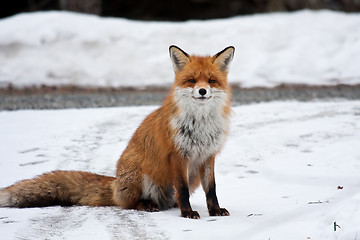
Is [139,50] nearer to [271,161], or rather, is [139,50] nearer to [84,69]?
[84,69]

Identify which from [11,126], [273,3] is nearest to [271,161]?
[11,126]

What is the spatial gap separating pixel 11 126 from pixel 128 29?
583 centimetres

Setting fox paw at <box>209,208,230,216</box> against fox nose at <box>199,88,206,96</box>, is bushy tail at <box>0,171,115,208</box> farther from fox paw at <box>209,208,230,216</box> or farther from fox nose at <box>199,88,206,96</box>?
fox nose at <box>199,88,206,96</box>

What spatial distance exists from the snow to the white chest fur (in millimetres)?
6532

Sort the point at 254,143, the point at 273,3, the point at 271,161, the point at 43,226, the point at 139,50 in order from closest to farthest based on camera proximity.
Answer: the point at 43,226
the point at 271,161
the point at 254,143
the point at 139,50
the point at 273,3

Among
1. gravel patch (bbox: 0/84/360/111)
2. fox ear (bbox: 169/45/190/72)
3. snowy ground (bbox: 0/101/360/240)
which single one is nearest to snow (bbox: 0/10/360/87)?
gravel patch (bbox: 0/84/360/111)

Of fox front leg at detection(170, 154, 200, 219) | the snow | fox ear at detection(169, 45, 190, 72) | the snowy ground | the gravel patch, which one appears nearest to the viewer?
the snowy ground

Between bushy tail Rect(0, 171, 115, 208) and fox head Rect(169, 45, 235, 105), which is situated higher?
fox head Rect(169, 45, 235, 105)

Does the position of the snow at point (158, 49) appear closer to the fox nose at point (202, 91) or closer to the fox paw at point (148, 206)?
the fox paw at point (148, 206)

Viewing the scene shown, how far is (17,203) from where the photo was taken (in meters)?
4.07

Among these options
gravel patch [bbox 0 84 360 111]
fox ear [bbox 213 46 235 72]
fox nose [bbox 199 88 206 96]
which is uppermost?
fox ear [bbox 213 46 235 72]

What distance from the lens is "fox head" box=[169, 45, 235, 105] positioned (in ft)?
12.5

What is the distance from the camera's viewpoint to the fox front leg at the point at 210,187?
3.93 meters

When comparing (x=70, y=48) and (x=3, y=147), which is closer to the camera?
(x=3, y=147)
